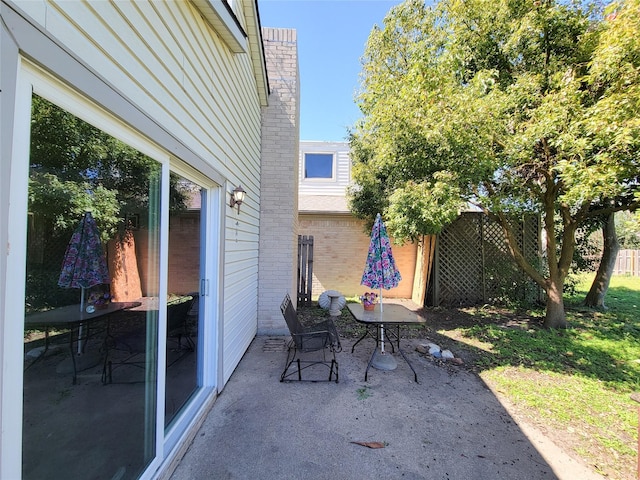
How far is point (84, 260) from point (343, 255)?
304 inches

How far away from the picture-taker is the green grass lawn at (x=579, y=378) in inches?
104

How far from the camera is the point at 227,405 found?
3.07 metres

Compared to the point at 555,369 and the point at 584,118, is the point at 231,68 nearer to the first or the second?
the point at 584,118

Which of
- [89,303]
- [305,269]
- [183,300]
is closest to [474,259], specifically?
[305,269]

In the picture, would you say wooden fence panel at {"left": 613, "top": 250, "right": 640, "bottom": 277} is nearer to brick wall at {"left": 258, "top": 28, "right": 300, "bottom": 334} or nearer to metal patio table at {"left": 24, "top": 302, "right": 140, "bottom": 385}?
brick wall at {"left": 258, "top": 28, "right": 300, "bottom": 334}

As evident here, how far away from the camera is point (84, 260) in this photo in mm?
1501

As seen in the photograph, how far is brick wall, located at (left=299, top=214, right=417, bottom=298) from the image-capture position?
8.94 metres

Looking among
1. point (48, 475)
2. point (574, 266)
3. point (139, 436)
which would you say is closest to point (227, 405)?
point (139, 436)

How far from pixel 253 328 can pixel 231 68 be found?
4.01 metres

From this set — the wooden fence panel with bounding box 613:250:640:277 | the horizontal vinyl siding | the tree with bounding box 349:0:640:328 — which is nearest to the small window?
the tree with bounding box 349:0:640:328

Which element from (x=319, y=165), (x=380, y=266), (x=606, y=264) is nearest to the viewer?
(x=380, y=266)

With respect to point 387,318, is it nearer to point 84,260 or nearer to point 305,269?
point 84,260

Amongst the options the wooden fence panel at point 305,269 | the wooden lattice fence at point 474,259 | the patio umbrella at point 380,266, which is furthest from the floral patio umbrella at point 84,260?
the wooden lattice fence at point 474,259

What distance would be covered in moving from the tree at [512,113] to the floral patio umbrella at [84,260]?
4577 mm
